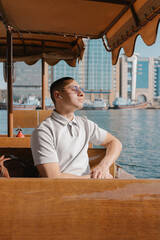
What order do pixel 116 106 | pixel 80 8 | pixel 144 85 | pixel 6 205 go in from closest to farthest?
pixel 6 205, pixel 80 8, pixel 116 106, pixel 144 85

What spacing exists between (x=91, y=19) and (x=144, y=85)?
3761 inches

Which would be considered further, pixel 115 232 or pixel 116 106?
pixel 116 106

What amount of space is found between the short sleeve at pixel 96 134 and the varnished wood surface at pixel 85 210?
2.64 ft

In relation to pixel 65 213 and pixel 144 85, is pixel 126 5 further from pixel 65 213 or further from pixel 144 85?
pixel 144 85

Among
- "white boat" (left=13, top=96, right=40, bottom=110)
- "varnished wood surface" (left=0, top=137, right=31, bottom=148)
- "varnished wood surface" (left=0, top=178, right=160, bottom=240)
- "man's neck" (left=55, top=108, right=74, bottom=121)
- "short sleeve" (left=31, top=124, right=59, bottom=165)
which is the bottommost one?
"varnished wood surface" (left=0, top=178, right=160, bottom=240)

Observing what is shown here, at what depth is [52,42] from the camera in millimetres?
5801

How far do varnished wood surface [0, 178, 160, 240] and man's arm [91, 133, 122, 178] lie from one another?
57 centimetres

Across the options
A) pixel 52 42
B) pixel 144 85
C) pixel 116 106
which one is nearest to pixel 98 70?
pixel 116 106

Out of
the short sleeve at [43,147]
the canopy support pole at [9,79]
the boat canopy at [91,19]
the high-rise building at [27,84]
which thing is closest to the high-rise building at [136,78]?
the high-rise building at [27,84]

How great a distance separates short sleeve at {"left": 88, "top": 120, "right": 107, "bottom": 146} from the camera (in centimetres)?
194

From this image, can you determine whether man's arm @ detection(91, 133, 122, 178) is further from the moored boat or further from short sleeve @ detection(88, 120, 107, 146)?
the moored boat

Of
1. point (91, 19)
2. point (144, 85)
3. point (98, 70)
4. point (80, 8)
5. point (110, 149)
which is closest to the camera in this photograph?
point (110, 149)

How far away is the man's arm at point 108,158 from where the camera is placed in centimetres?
175

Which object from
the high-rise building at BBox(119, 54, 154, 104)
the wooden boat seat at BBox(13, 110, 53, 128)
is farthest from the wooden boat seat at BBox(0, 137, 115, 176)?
the high-rise building at BBox(119, 54, 154, 104)
